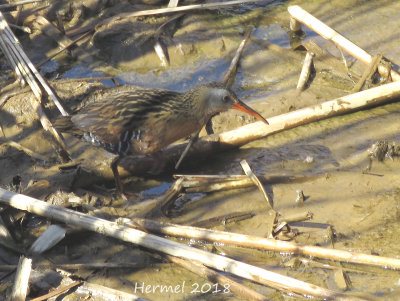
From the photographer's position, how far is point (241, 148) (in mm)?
6324

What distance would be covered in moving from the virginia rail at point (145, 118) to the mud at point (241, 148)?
363 mm

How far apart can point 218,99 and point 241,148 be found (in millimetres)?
584

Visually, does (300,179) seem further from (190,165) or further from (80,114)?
(80,114)

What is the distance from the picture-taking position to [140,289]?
4.78 metres

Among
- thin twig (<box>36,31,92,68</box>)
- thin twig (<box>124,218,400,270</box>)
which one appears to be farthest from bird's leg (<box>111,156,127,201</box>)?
thin twig (<box>36,31,92,68</box>)

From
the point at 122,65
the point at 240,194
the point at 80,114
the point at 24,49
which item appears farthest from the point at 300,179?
the point at 24,49

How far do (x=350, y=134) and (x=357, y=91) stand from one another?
2.31ft

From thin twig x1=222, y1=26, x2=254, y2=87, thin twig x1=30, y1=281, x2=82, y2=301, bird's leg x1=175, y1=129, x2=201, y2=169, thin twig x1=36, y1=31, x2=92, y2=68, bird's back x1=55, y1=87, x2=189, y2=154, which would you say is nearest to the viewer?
thin twig x1=30, y1=281, x2=82, y2=301

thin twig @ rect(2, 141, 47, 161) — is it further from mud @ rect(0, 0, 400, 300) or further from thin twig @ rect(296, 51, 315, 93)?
thin twig @ rect(296, 51, 315, 93)

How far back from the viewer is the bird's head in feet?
19.8

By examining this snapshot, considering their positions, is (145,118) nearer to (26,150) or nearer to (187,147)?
(187,147)

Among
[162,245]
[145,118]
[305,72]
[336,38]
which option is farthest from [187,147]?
[336,38]

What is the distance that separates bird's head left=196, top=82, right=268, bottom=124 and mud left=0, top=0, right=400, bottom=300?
0.46 meters

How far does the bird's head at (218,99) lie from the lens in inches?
238
